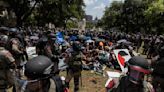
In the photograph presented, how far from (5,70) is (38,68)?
10.7ft

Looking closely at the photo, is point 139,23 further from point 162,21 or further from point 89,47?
point 89,47

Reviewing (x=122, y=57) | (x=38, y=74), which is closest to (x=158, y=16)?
(x=122, y=57)

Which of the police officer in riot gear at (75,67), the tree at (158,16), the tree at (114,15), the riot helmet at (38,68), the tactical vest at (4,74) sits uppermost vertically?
the riot helmet at (38,68)

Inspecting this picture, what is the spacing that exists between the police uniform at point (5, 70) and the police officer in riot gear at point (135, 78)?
2.96 m

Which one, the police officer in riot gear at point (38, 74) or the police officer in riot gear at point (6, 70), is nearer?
the police officer in riot gear at point (38, 74)

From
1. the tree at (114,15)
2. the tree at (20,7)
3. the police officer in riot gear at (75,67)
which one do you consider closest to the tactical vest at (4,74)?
the police officer in riot gear at (75,67)

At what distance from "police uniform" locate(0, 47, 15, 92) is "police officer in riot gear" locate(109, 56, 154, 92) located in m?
2.96

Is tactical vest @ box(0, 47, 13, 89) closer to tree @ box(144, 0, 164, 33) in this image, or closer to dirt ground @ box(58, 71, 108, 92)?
dirt ground @ box(58, 71, 108, 92)

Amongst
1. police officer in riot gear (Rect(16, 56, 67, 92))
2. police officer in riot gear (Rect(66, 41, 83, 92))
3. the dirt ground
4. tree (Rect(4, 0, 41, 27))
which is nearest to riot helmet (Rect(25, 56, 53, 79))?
police officer in riot gear (Rect(16, 56, 67, 92))

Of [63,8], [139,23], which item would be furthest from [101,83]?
[139,23]

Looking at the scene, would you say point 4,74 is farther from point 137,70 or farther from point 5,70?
point 137,70

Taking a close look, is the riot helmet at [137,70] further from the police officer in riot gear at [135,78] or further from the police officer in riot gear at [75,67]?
Result: the police officer in riot gear at [75,67]

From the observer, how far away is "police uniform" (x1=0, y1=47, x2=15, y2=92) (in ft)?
23.2

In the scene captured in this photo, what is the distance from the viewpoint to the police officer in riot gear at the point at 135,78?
446 centimetres
